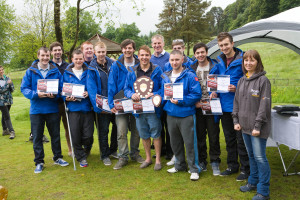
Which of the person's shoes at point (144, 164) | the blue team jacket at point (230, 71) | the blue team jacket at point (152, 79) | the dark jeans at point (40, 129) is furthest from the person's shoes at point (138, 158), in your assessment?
the blue team jacket at point (230, 71)

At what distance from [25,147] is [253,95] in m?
5.91

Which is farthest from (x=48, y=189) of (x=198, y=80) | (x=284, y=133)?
(x=284, y=133)

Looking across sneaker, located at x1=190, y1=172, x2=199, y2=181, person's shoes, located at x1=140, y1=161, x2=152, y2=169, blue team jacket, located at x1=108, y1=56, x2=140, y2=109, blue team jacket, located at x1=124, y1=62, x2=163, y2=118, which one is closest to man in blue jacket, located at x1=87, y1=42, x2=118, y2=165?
blue team jacket, located at x1=108, y1=56, x2=140, y2=109

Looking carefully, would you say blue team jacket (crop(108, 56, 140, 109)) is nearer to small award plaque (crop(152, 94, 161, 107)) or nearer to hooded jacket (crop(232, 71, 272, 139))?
small award plaque (crop(152, 94, 161, 107))

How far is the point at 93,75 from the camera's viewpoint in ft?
15.7

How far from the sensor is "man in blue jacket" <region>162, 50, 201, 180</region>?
4.02 m

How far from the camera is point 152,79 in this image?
4.44 meters

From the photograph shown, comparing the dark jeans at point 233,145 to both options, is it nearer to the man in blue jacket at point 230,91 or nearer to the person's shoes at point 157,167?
the man in blue jacket at point 230,91

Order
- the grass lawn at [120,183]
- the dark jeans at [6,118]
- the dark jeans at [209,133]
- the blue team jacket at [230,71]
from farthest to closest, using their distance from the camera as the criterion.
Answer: the dark jeans at [6,118]
the dark jeans at [209,133]
the blue team jacket at [230,71]
the grass lawn at [120,183]

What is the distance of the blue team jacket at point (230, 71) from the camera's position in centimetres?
388

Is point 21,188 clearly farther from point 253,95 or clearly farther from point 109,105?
point 253,95

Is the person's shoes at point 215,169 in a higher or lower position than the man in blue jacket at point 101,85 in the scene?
lower

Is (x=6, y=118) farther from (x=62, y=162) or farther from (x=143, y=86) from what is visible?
(x=143, y=86)

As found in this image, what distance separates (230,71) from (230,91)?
0.31m
